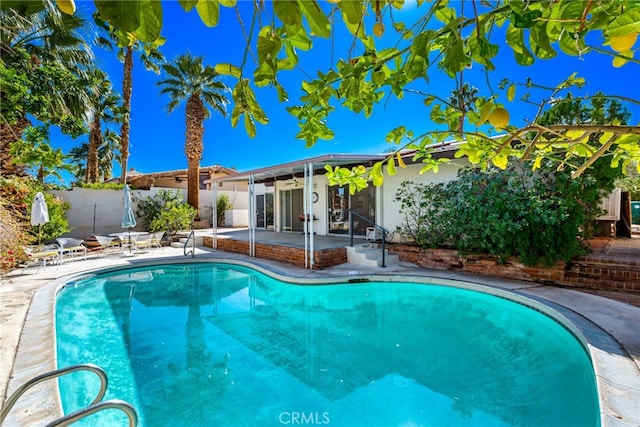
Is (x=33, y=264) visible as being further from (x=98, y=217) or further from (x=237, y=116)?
(x=237, y=116)

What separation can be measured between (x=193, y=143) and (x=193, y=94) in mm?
3383

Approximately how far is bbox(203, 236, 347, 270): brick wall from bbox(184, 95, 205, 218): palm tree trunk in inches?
309

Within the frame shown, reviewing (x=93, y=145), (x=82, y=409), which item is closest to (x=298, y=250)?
(x=82, y=409)

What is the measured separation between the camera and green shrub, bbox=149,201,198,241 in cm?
1819

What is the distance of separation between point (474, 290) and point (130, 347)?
800 cm

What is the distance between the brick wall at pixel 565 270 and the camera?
293 inches

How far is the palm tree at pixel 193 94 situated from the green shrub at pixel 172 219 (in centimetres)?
206

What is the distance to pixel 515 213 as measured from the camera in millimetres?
8617

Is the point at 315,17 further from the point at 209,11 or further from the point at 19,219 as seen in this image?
the point at 19,219

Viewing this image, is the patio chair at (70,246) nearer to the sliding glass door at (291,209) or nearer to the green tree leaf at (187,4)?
the sliding glass door at (291,209)

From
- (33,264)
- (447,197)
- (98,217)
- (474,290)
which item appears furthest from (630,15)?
(98,217)

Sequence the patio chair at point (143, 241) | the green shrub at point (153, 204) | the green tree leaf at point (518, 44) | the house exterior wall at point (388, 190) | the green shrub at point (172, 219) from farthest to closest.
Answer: the green shrub at point (153, 204) → the green shrub at point (172, 219) → the patio chair at point (143, 241) → the house exterior wall at point (388, 190) → the green tree leaf at point (518, 44)

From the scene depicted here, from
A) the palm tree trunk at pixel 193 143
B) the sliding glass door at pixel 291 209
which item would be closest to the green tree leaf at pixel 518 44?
the sliding glass door at pixel 291 209

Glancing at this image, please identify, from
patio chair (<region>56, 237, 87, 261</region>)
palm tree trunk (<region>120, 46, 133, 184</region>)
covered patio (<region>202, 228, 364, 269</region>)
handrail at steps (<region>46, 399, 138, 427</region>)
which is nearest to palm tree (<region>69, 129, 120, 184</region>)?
palm tree trunk (<region>120, 46, 133, 184</region>)
